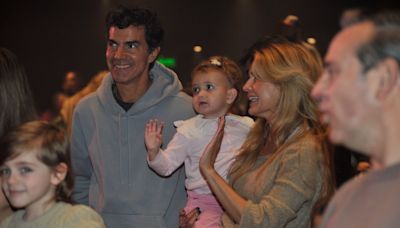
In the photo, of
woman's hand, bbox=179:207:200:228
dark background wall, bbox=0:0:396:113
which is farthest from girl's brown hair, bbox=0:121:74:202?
dark background wall, bbox=0:0:396:113

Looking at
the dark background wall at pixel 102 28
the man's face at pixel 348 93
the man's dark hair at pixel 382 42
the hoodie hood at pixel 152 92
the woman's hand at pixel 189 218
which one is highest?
the man's dark hair at pixel 382 42

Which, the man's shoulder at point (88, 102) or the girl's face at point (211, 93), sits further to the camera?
the man's shoulder at point (88, 102)

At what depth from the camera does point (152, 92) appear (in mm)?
3631

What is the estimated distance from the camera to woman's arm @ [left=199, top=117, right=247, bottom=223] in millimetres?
2857

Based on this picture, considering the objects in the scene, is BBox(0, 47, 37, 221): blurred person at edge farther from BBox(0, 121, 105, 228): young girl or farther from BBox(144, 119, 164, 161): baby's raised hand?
BBox(144, 119, 164, 161): baby's raised hand

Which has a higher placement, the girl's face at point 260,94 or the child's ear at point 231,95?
the girl's face at point 260,94

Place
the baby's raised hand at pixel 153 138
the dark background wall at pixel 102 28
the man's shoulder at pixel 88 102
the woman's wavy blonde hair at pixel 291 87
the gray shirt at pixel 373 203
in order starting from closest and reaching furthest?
1. the gray shirt at pixel 373 203
2. the woman's wavy blonde hair at pixel 291 87
3. the baby's raised hand at pixel 153 138
4. the man's shoulder at pixel 88 102
5. the dark background wall at pixel 102 28

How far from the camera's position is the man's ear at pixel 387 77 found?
1.58 meters

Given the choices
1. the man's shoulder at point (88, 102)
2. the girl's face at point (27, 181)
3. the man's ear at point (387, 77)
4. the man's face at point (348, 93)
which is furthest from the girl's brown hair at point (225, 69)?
the man's ear at point (387, 77)

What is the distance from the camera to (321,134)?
295 centimetres

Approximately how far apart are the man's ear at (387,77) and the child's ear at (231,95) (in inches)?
76.0

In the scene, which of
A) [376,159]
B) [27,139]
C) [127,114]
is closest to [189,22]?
[127,114]

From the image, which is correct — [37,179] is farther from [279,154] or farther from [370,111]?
[370,111]

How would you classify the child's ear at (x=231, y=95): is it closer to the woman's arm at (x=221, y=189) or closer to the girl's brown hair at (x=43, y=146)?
the woman's arm at (x=221, y=189)
